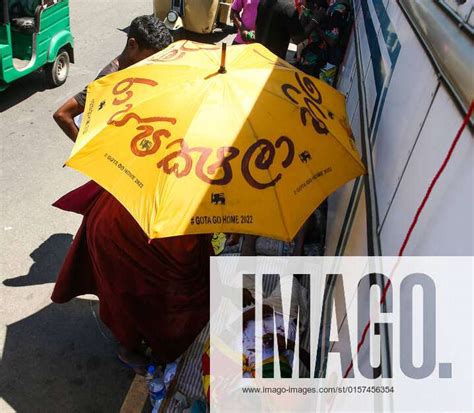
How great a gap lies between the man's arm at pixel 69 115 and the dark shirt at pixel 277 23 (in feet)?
9.02

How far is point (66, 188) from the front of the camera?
15.8 ft

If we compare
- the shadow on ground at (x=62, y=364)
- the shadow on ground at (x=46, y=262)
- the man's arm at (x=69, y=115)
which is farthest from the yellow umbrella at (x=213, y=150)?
the shadow on ground at (x=46, y=262)

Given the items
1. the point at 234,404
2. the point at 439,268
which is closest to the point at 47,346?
the point at 234,404

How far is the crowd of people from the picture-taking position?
2.69 meters

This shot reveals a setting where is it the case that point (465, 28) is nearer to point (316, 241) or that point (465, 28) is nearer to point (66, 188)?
point (316, 241)

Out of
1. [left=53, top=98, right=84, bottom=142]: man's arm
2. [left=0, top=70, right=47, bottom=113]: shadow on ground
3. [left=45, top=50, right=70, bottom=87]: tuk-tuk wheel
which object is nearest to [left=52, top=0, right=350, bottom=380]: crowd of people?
[left=53, top=98, right=84, bottom=142]: man's arm

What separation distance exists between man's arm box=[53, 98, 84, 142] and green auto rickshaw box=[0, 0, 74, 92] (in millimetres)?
2992

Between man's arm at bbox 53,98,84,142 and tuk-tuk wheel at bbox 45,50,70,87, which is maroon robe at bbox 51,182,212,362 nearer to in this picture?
man's arm at bbox 53,98,84,142

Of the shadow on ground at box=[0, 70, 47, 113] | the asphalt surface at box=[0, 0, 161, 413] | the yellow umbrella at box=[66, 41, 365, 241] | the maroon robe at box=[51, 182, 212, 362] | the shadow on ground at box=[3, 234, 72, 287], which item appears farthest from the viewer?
the shadow on ground at box=[0, 70, 47, 113]

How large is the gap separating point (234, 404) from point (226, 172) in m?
1.16

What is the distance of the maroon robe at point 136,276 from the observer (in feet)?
8.77

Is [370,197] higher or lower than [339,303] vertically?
higher

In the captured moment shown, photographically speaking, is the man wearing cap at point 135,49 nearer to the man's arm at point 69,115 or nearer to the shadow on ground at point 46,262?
the man's arm at point 69,115

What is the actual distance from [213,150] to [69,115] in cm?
149
